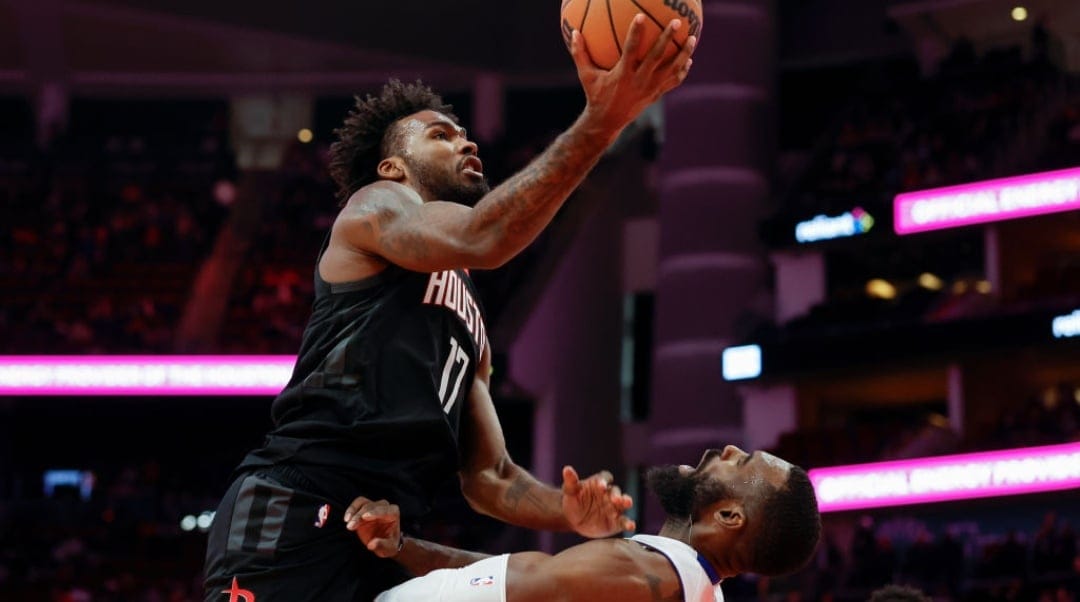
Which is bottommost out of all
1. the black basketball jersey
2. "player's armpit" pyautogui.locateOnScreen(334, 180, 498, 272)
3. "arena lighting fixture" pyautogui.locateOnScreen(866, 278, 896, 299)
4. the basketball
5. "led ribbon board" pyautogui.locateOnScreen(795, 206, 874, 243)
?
the black basketball jersey

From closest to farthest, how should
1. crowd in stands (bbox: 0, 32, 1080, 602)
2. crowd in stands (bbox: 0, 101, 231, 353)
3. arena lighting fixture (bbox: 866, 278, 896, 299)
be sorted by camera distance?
1. crowd in stands (bbox: 0, 32, 1080, 602)
2. crowd in stands (bbox: 0, 101, 231, 353)
3. arena lighting fixture (bbox: 866, 278, 896, 299)

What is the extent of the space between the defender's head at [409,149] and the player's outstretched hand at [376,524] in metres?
0.84

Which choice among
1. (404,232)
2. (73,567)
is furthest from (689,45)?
(73,567)

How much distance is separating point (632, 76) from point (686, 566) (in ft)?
4.14

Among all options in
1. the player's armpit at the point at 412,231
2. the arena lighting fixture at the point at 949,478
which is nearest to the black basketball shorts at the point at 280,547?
the player's armpit at the point at 412,231

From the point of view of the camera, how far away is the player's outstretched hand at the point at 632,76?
12.1 feet

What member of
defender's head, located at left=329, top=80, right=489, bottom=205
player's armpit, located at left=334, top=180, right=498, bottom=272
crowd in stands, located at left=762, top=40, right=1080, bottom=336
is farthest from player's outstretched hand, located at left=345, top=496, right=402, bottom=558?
crowd in stands, located at left=762, top=40, right=1080, bottom=336

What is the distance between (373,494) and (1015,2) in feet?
79.3

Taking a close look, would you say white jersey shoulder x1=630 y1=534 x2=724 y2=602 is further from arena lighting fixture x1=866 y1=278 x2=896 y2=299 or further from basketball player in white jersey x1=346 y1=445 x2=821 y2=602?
arena lighting fixture x1=866 y1=278 x2=896 y2=299

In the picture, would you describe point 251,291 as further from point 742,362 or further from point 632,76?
point 632,76

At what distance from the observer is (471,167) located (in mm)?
4414

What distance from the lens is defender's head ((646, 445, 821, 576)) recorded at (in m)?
4.28

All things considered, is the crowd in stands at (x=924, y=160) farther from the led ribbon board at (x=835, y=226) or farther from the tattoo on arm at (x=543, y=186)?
the tattoo on arm at (x=543, y=186)

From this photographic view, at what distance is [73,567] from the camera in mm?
19016
